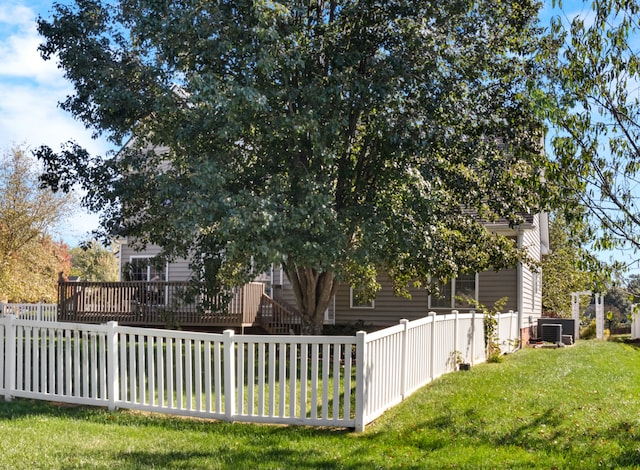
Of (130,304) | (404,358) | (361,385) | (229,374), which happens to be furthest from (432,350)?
(130,304)

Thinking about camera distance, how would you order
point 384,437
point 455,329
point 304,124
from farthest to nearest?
point 455,329 → point 304,124 → point 384,437

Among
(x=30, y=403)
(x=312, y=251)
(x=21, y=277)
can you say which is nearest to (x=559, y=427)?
(x=312, y=251)

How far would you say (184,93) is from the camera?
1323cm

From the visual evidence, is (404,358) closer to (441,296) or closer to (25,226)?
(441,296)

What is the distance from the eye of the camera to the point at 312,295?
49.5 feet

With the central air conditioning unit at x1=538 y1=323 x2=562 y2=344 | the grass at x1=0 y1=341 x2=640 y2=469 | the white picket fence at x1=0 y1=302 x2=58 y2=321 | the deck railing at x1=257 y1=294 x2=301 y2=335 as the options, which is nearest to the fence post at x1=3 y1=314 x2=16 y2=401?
the grass at x1=0 y1=341 x2=640 y2=469

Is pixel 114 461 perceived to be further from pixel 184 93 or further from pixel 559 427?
pixel 184 93

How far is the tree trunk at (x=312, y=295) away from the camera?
15.0 m

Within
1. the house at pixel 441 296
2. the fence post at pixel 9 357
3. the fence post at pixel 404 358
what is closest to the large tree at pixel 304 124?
the fence post at pixel 404 358

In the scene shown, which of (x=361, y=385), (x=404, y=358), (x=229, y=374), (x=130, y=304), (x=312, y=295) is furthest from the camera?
(x=130, y=304)

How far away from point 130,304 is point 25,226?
32.7 feet

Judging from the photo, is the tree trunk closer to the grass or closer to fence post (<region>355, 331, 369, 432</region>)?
the grass

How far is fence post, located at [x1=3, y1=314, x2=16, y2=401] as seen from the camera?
31.5 ft

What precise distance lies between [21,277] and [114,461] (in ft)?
72.5
